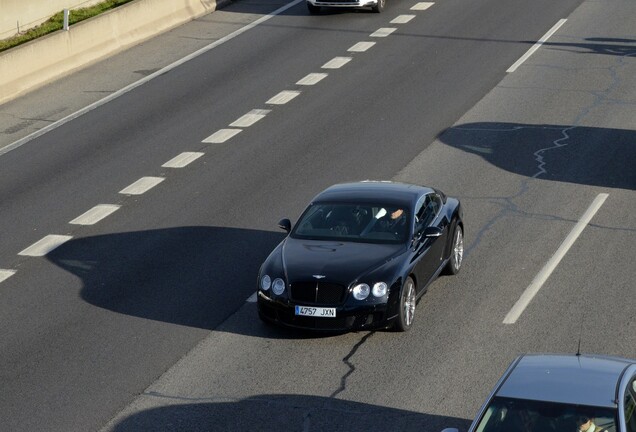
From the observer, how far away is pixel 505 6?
33.4m

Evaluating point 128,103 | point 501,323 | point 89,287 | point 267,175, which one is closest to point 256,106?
point 128,103

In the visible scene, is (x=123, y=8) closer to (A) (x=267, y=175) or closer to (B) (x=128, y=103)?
(B) (x=128, y=103)

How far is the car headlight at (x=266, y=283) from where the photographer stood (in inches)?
564

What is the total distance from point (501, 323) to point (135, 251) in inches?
226

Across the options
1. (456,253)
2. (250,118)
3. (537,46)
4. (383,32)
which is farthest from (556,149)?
(383,32)

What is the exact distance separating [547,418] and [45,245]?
35.3 feet

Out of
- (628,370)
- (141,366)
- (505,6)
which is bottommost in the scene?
(505,6)

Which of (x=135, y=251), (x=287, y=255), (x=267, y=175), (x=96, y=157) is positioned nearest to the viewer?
(x=287, y=255)

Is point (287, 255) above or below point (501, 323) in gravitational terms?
above

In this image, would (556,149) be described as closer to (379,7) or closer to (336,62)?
(336,62)

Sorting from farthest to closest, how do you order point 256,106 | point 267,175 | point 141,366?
point 256,106, point 267,175, point 141,366

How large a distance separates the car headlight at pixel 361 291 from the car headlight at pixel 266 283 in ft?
3.37

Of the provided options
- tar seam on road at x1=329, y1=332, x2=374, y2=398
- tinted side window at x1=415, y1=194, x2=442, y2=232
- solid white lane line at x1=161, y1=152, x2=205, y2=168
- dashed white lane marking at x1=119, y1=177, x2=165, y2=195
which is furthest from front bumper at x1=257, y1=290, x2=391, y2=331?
solid white lane line at x1=161, y1=152, x2=205, y2=168

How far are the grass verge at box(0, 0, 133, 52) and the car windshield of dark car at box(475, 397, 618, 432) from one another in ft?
65.8
